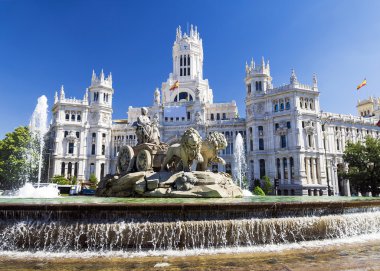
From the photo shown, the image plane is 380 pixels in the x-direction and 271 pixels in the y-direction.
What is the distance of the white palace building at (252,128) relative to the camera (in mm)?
64188

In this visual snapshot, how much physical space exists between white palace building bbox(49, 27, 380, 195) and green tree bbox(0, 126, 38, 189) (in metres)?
9.42

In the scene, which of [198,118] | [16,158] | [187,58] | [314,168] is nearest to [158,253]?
[314,168]

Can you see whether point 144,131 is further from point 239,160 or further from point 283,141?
point 239,160

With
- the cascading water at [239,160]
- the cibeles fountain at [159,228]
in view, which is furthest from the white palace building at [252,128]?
the cibeles fountain at [159,228]

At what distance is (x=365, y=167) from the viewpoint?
47375 millimetres

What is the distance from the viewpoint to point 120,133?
8238 centimetres

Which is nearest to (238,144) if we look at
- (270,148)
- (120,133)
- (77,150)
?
(270,148)

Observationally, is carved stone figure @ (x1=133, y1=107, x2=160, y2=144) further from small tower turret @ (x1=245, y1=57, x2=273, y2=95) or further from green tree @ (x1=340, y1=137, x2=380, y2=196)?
small tower turret @ (x1=245, y1=57, x2=273, y2=95)

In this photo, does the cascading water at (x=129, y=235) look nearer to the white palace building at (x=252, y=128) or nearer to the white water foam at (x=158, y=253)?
the white water foam at (x=158, y=253)

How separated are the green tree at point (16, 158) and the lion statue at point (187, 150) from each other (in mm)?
50793

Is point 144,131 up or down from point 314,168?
up

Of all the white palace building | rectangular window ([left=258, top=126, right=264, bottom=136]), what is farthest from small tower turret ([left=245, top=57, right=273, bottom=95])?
rectangular window ([left=258, top=126, right=264, bottom=136])

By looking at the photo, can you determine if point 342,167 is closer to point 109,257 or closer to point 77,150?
point 77,150

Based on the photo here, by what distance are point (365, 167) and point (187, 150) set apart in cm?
3947
